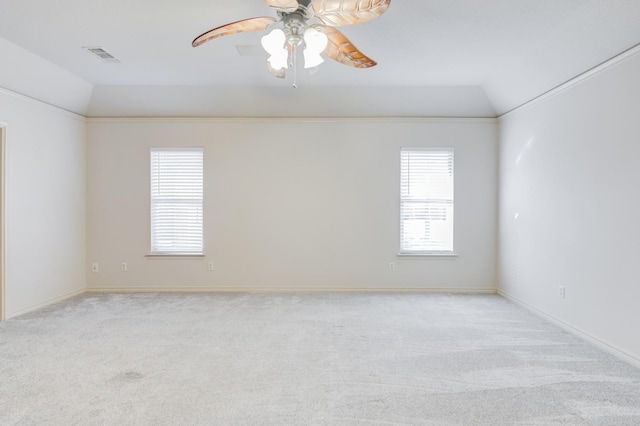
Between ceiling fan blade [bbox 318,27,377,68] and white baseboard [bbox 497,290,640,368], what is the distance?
3.13 m

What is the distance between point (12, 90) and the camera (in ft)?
13.4

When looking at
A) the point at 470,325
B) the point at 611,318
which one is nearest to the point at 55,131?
the point at 470,325

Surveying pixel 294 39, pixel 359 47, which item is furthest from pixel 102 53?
pixel 359 47

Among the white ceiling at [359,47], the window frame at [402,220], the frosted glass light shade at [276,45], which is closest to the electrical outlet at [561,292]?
the window frame at [402,220]

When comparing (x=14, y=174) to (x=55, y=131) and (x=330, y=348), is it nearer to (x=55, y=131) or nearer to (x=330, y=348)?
(x=55, y=131)

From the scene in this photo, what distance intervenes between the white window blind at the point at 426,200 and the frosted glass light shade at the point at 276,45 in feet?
10.8

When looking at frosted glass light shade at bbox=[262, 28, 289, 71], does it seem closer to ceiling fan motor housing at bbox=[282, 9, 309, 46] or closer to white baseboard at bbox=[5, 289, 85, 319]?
ceiling fan motor housing at bbox=[282, 9, 309, 46]

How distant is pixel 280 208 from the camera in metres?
5.39

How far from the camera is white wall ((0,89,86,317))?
4152 millimetres

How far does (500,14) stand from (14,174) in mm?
5328

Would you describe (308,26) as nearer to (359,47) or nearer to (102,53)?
(359,47)

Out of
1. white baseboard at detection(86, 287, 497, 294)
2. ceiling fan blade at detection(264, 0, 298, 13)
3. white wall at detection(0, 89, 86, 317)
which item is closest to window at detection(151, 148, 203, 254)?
white baseboard at detection(86, 287, 497, 294)

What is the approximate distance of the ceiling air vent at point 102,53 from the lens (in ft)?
12.3

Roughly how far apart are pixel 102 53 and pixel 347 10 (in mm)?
3091
